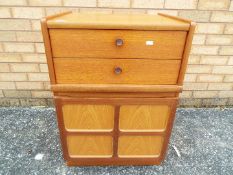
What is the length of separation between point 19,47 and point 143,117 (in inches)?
49.4

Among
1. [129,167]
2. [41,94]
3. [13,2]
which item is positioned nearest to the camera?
[129,167]

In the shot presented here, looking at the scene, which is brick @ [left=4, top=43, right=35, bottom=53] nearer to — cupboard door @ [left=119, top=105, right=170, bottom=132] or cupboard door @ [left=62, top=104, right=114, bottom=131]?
cupboard door @ [left=62, top=104, right=114, bottom=131]

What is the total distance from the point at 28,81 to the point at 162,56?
4.63ft

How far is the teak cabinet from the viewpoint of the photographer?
1146 mm

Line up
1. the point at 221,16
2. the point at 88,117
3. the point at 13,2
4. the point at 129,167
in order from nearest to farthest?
1. the point at 88,117
2. the point at 129,167
3. the point at 13,2
4. the point at 221,16

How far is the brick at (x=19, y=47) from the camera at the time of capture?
6.42ft

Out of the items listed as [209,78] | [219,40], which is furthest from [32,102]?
[219,40]

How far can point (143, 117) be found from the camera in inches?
56.2

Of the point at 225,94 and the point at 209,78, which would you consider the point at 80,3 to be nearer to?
the point at 209,78

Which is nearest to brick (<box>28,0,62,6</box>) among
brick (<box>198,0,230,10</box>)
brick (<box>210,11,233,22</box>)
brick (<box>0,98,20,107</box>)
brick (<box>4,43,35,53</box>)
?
brick (<box>4,43,35,53</box>)

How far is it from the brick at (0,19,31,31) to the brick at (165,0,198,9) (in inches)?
45.0

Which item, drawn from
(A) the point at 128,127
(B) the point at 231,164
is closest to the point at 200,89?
(B) the point at 231,164

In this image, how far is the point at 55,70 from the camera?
4.07ft

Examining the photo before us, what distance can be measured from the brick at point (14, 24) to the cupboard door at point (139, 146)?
1189 millimetres
